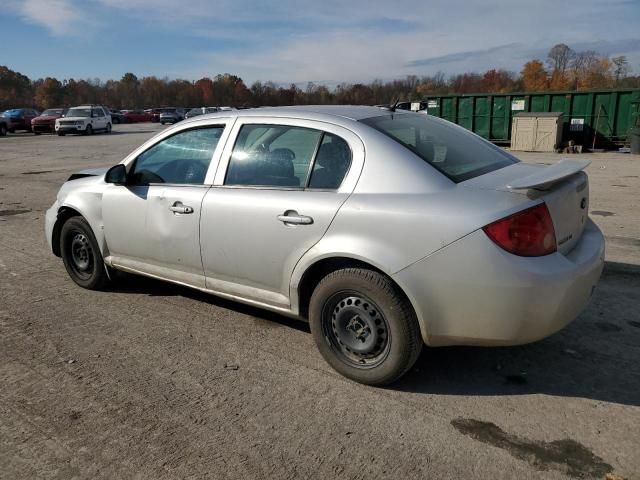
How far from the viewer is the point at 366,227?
3.18m

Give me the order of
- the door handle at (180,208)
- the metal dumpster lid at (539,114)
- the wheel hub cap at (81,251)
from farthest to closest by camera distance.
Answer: the metal dumpster lid at (539,114)
the wheel hub cap at (81,251)
the door handle at (180,208)

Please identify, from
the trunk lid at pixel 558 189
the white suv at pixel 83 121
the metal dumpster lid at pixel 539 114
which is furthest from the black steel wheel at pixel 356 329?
the white suv at pixel 83 121

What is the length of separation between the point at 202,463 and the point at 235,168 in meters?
2.06

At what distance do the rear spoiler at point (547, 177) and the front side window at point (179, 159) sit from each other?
Result: 2203 mm

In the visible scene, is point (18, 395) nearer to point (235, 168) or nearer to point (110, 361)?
point (110, 361)

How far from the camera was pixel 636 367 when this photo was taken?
3.51m

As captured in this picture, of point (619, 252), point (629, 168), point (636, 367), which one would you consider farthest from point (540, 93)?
point (636, 367)

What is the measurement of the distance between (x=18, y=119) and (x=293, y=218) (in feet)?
133

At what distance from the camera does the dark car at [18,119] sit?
36906 millimetres

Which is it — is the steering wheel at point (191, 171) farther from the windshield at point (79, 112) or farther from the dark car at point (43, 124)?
the dark car at point (43, 124)

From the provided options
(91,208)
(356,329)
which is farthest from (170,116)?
(356,329)

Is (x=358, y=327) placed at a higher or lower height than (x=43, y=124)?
lower

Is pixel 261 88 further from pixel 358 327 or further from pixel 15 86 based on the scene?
pixel 358 327

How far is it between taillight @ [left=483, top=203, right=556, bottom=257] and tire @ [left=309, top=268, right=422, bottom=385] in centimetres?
66
